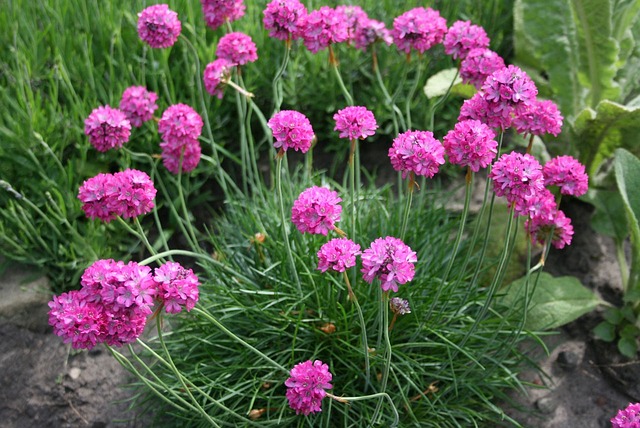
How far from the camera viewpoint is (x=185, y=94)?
3.36 m

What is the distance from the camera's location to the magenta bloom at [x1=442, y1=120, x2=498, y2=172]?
5.83 feet

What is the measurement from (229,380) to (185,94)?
148 cm

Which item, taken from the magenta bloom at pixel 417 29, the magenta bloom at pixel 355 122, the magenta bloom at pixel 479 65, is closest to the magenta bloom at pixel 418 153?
the magenta bloom at pixel 355 122

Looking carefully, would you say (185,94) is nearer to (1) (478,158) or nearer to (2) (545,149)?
(2) (545,149)

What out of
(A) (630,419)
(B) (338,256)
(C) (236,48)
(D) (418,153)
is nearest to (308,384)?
(B) (338,256)

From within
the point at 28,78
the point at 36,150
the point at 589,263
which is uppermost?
the point at 28,78

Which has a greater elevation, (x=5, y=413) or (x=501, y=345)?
(x=501, y=345)

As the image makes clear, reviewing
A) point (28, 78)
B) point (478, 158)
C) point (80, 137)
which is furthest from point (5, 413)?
point (478, 158)

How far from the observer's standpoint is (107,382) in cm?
270

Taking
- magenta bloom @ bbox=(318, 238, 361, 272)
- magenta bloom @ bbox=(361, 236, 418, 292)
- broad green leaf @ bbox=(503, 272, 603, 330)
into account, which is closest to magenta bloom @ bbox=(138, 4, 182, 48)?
magenta bloom @ bbox=(318, 238, 361, 272)

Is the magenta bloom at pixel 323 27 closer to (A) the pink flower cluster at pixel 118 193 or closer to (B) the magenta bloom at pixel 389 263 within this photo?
(A) the pink flower cluster at pixel 118 193

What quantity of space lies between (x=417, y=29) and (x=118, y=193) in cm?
103

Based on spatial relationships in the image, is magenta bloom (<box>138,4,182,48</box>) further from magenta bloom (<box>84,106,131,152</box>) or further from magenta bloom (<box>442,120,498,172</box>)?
magenta bloom (<box>442,120,498,172</box>)

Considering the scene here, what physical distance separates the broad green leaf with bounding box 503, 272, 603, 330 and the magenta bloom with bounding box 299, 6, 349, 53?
1049 mm
